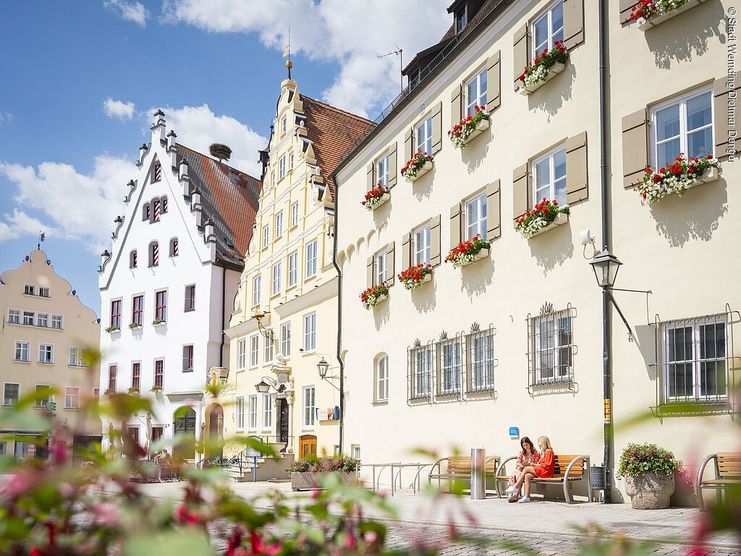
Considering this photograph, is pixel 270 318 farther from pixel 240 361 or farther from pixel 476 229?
pixel 476 229

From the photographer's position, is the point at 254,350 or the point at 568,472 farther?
the point at 254,350

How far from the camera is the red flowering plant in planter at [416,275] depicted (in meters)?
20.7

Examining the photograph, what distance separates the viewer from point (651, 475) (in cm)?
1251

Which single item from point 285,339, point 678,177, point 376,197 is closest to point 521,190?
point 678,177

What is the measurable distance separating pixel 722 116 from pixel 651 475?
493cm

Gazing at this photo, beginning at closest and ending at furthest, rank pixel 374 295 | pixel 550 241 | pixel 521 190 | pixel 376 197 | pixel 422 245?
pixel 550 241, pixel 521 190, pixel 422 245, pixel 374 295, pixel 376 197

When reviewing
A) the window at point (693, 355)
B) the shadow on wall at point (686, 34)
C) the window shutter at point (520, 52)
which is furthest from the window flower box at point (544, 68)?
the window at point (693, 355)

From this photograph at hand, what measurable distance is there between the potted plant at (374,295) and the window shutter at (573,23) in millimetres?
8875

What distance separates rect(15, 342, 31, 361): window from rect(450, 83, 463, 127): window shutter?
42.5 metres

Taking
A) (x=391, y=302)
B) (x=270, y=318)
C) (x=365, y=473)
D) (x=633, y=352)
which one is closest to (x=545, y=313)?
(x=633, y=352)

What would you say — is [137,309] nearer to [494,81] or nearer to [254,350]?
[254,350]

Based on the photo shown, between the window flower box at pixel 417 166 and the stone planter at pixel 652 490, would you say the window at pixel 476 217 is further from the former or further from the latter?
the stone planter at pixel 652 490

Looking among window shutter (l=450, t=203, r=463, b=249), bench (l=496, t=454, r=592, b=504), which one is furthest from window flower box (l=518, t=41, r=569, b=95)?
bench (l=496, t=454, r=592, b=504)

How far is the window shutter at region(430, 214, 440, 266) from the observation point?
20.5 meters
